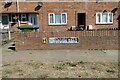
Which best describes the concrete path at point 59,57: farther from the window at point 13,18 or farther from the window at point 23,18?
the window at point 13,18

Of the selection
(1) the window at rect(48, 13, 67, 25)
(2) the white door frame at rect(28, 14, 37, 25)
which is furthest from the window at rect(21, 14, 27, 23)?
(1) the window at rect(48, 13, 67, 25)

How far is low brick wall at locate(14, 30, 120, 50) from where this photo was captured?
8.99m

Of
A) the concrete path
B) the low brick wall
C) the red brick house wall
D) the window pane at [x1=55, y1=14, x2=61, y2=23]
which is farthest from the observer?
the window pane at [x1=55, y1=14, x2=61, y2=23]

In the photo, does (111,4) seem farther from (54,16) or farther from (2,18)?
(2,18)

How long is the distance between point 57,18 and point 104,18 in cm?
577

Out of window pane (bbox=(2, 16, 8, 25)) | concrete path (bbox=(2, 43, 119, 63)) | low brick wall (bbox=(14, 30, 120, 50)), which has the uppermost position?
window pane (bbox=(2, 16, 8, 25))

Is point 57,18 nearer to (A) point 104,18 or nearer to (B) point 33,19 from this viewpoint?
(B) point 33,19

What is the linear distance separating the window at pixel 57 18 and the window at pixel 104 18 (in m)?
4.02

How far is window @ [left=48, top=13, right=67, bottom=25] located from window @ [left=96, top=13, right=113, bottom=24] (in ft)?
13.2

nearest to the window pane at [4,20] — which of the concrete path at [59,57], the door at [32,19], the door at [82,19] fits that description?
the door at [32,19]

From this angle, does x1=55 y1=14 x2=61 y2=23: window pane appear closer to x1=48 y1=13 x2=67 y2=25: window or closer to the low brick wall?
x1=48 y1=13 x2=67 y2=25: window

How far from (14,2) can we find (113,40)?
A: 15.2 m

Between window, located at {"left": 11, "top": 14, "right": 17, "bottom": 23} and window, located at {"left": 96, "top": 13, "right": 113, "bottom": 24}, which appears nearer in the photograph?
window, located at {"left": 96, "top": 13, "right": 113, "bottom": 24}

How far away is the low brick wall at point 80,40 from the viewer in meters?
8.99
